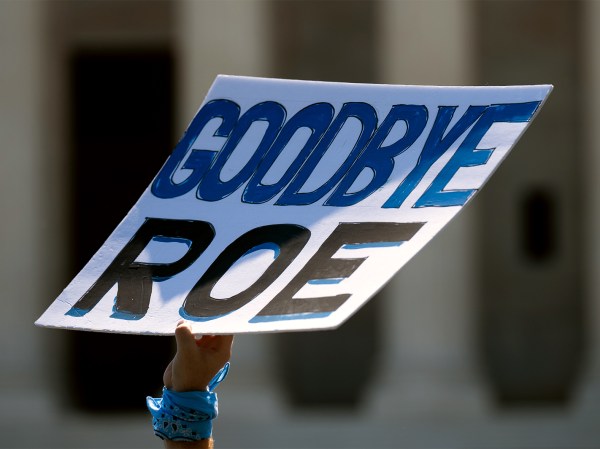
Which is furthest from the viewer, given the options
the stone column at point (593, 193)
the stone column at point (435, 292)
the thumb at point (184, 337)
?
the stone column at point (593, 193)

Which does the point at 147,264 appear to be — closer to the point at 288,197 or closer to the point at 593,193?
the point at 288,197

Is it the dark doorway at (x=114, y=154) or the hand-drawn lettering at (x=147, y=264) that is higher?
the dark doorway at (x=114, y=154)

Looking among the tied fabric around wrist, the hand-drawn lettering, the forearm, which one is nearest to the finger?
the tied fabric around wrist

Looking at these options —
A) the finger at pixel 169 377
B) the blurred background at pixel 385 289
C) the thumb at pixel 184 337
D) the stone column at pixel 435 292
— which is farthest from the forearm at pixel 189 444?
the stone column at pixel 435 292

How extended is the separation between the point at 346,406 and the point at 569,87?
11095 mm

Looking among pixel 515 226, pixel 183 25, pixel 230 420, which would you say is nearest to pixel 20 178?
pixel 183 25

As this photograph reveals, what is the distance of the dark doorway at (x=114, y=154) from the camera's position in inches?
1566

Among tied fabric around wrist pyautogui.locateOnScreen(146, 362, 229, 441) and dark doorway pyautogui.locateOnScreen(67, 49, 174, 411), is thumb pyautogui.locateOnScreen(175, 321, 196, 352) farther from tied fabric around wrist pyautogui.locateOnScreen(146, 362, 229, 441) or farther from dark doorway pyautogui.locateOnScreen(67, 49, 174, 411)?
dark doorway pyautogui.locateOnScreen(67, 49, 174, 411)

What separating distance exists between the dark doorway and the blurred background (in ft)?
0.19

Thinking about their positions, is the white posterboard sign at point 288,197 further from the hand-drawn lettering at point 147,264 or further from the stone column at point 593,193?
the stone column at point 593,193

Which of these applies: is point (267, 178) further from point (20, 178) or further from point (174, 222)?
point (20, 178)

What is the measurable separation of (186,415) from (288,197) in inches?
37.1

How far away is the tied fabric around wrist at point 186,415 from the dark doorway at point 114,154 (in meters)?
34.3

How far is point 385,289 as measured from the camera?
34.5 meters
